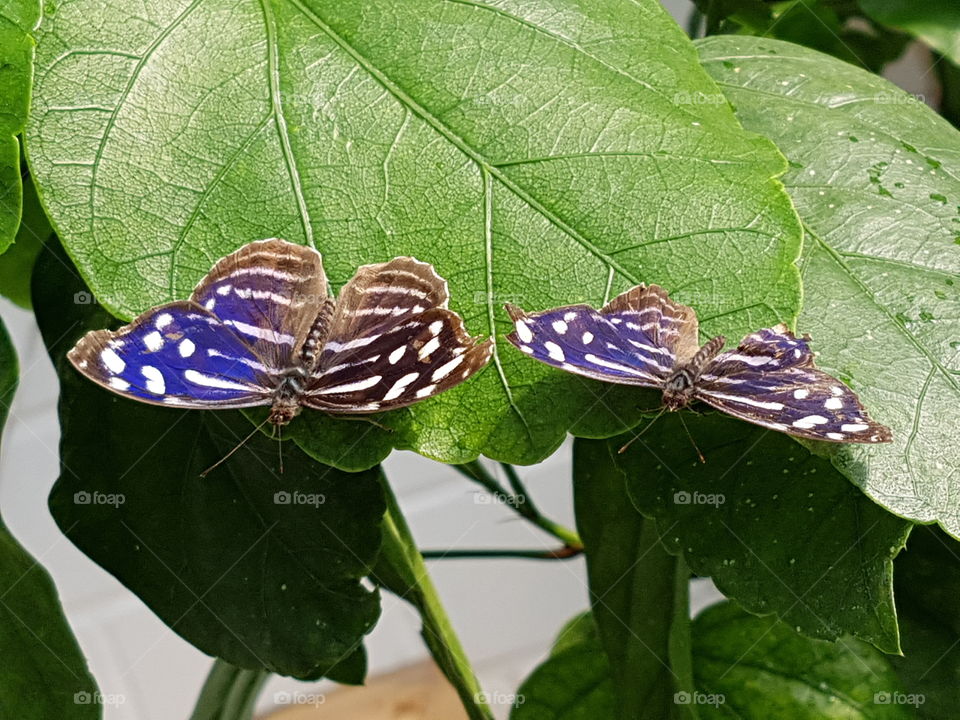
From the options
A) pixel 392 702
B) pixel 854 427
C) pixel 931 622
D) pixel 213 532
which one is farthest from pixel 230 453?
pixel 392 702

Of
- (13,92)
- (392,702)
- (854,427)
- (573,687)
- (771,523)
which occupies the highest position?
(13,92)

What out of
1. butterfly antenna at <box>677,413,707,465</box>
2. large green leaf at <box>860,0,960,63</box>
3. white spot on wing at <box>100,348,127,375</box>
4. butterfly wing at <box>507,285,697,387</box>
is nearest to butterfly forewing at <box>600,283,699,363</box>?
butterfly wing at <box>507,285,697,387</box>

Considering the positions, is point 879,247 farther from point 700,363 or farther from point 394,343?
point 394,343

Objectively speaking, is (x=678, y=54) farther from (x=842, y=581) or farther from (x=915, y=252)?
(x=842, y=581)

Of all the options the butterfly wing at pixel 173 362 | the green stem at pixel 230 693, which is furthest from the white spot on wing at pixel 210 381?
the green stem at pixel 230 693

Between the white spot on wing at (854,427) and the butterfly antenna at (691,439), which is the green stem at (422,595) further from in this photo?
the white spot on wing at (854,427)
